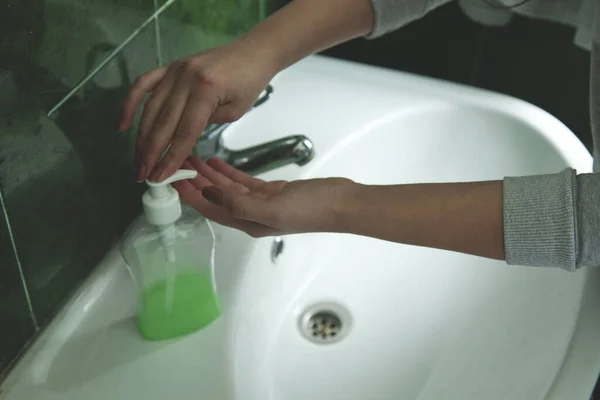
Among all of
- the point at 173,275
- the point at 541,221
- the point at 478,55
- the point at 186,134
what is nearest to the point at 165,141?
the point at 186,134

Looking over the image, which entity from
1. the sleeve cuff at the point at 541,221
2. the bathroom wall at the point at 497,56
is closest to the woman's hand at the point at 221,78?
the sleeve cuff at the point at 541,221

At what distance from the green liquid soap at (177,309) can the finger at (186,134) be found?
0.36 feet

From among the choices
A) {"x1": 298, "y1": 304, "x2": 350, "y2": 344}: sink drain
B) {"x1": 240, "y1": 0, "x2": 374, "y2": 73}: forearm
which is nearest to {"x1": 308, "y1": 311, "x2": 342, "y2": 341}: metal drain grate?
{"x1": 298, "y1": 304, "x2": 350, "y2": 344}: sink drain

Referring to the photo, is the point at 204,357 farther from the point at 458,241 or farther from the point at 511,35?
the point at 511,35

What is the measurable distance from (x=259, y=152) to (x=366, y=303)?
0.21m

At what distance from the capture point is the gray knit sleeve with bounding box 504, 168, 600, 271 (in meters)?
0.42

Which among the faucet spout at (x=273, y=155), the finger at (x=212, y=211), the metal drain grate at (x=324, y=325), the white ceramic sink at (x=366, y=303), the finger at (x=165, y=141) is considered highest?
the finger at (x=165, y=141)

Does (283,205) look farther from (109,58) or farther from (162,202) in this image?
(109,58)

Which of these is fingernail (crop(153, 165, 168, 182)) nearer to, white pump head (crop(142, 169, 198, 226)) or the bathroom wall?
white pump head (crop(142, 169, 198, 226))

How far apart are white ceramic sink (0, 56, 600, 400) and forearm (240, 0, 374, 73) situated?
0.49 ft

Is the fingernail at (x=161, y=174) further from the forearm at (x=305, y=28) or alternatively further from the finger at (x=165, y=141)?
the forearm at (x=305, y=28)

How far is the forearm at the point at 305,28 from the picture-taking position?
0.58m

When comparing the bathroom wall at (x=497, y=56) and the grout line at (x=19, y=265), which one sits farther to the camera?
the bathroom wall at (x=497, y=56)

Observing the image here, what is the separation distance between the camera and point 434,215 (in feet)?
1.53
